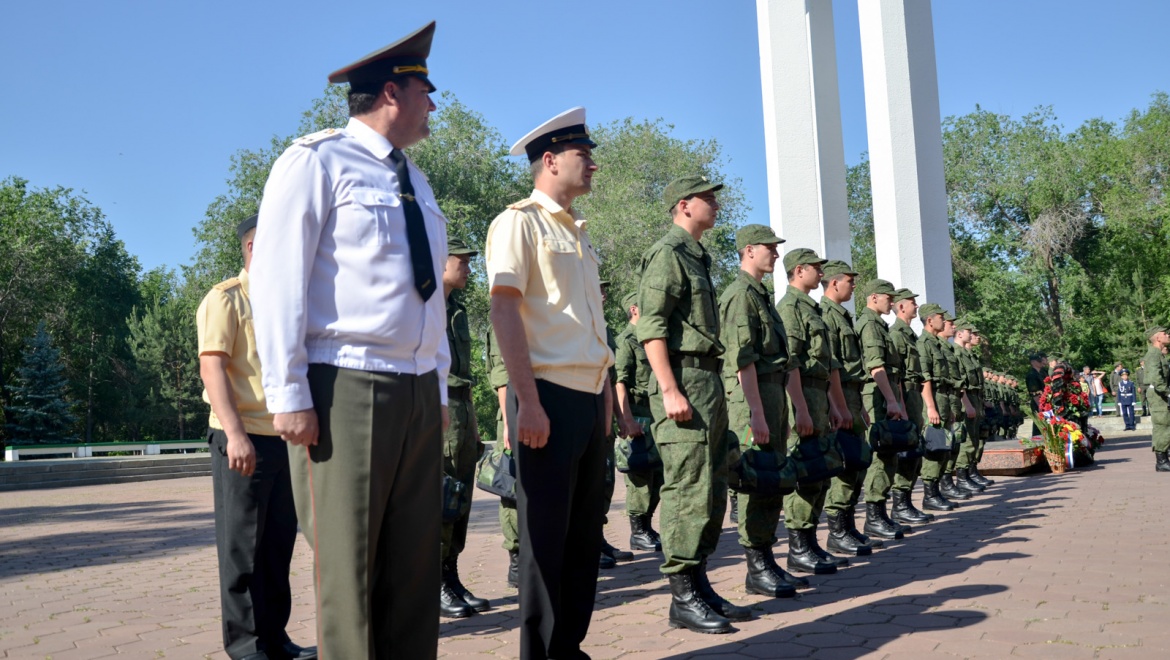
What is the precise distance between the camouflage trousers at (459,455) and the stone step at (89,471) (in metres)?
24.4

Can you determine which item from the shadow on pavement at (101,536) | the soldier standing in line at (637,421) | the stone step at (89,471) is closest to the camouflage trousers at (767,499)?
the soldier standing in line at (637,421)

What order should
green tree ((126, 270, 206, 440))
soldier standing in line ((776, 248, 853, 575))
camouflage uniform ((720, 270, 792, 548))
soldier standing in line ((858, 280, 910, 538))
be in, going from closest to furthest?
camouflage uniform ((720, 270, 792, 548)) < soldier standing in line ((776, 248, 853, 575)) < soldier standing in line ((858, 280, 910, 538)) < green tree ((126, 270, 206, 440))

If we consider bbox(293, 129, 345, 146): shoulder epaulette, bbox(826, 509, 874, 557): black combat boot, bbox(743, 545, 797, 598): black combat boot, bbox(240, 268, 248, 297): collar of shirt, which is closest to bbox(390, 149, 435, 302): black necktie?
bbox(293, 129, 345, 146): shoulder epaulette

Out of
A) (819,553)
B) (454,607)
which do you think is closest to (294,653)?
(454,607)

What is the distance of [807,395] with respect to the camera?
742 centimetres

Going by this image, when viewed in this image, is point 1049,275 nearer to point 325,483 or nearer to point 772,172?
point 772,172

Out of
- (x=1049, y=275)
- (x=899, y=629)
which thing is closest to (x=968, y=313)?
(x=1049, y=275)

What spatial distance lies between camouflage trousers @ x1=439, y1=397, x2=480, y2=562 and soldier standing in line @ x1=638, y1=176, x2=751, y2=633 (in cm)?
137

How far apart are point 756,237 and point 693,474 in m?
2.17

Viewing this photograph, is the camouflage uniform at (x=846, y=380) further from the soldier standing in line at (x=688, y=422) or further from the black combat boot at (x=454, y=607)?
the black combat boot at (x=454, y=607)

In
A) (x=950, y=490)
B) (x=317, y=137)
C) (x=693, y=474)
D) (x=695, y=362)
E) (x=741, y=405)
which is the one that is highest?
(x=317, y=137)

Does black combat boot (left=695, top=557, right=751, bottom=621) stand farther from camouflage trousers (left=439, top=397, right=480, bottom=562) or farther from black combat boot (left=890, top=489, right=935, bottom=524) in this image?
black combat boot (left=890, top=489, right=935, bottom=524)

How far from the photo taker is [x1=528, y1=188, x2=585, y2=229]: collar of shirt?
14.7 feet

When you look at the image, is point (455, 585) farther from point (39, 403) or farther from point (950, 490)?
point (39, 403)
